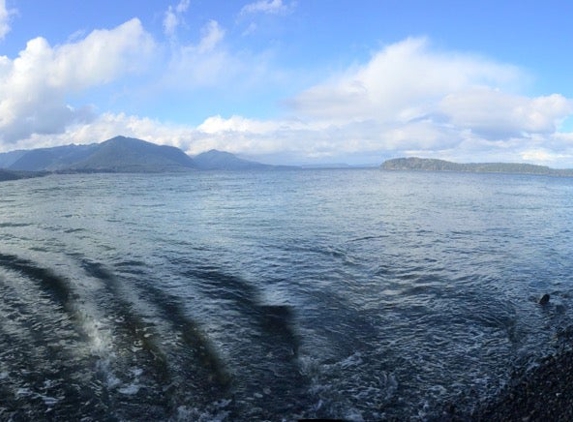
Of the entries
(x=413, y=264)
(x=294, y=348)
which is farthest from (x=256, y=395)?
(x=413, y=264)

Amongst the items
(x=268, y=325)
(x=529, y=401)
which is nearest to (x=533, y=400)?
(x=529, y=401)

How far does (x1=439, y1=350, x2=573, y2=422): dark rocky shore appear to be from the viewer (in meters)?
11.9

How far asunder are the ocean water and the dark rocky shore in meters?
0.49

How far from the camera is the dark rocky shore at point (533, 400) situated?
1191 centimetres

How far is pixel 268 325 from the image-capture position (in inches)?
773

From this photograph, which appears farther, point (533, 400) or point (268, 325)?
point (268, 325)

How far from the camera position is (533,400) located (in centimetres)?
1286

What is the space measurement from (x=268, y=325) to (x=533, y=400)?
36.7 ft

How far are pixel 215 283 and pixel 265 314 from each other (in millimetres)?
6168

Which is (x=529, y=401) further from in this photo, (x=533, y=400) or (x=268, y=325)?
(x=268, y=325)

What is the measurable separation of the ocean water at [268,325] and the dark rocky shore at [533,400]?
492mm

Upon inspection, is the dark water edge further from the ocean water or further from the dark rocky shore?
the ocean water

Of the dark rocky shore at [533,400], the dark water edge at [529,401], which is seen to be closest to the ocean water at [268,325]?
the dark water edge at [529,401]

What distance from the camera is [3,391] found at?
1388 cm
